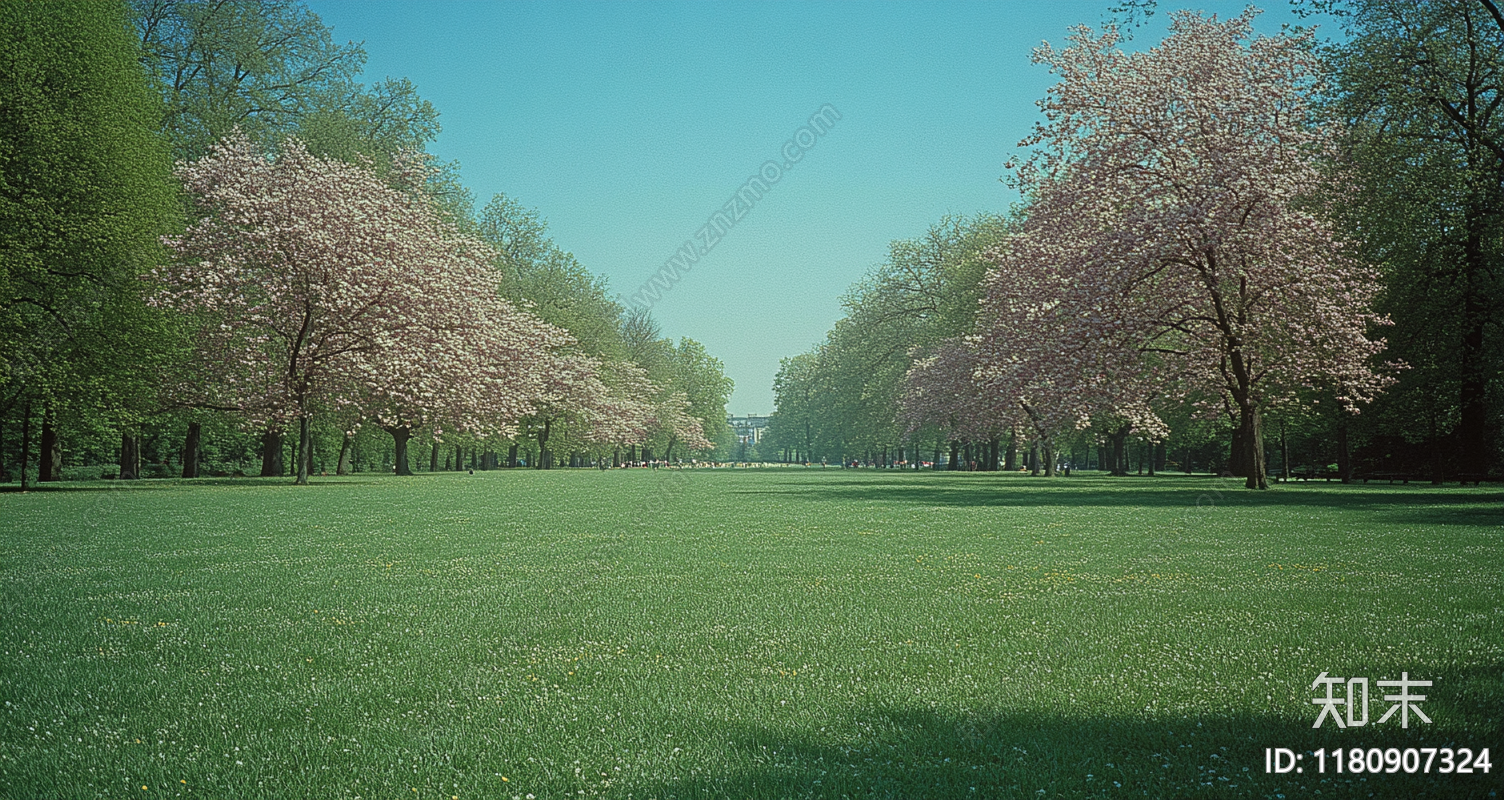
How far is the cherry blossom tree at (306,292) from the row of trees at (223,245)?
0.11 meters

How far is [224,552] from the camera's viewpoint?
1484 centimetres

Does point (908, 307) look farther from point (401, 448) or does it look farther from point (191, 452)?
point (191, 452)

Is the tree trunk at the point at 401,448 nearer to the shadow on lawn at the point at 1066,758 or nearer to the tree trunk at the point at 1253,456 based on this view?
the tree trunk at the point at 1253,456

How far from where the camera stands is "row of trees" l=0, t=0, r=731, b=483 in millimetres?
31969

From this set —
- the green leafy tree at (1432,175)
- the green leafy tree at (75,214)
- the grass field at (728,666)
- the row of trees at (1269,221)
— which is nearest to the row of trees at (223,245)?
the green leafy tree at (75,214)

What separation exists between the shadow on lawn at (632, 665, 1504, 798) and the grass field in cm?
2

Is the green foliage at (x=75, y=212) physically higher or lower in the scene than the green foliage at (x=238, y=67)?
lower

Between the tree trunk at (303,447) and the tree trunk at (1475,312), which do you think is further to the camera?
the tree trunk at (303,447)

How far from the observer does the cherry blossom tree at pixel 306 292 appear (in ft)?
120

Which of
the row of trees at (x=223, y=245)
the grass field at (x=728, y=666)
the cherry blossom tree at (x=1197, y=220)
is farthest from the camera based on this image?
the row of trees at (x=223, y=245)

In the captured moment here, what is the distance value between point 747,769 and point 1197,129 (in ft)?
108

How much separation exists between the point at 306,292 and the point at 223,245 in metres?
3.50

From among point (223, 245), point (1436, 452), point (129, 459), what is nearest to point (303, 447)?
point (223, 245)

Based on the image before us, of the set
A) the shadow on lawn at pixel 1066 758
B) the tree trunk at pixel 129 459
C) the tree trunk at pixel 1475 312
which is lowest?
the shadow on lawn at pixel 1066 758
